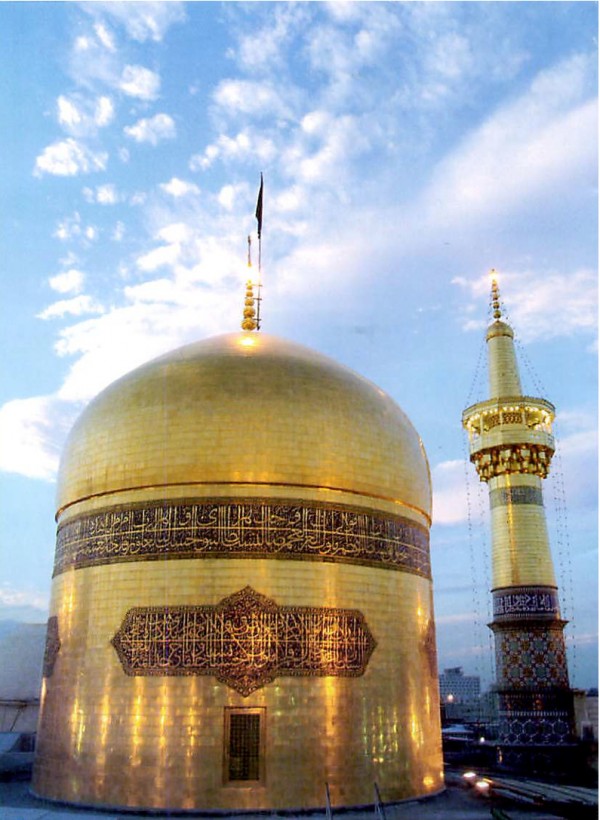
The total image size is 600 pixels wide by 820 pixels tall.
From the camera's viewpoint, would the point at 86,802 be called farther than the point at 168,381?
No

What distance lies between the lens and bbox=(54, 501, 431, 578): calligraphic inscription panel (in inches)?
435

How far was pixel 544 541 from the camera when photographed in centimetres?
2019

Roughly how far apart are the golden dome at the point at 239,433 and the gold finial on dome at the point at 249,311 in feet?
6.93

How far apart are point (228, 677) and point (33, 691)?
10843 millimetres

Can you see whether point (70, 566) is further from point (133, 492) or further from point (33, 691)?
point (33, 691)

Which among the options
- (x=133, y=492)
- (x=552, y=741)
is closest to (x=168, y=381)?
(x=133, y=492)

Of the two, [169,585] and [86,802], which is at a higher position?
[169,585]

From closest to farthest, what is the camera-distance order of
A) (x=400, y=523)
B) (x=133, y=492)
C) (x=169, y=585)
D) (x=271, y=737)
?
(x=271, y=737), (x=169, y=585), (x=133, y=492), (x=400, y=523)

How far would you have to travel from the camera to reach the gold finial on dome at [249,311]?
15.5 meters

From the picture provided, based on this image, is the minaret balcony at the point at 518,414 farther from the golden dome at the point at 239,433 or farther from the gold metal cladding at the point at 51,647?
the gold metal cladding at the point at 51,647

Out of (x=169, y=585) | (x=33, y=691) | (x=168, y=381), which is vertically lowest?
(x=33, y=691)

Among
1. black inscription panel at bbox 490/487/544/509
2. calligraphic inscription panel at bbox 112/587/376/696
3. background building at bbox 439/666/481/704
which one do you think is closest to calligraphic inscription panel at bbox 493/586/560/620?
black inscription panel at bbox 490/487/544/509

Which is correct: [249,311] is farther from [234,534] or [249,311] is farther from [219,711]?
[219,711]

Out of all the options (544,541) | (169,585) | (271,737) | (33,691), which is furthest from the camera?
(544,541)
